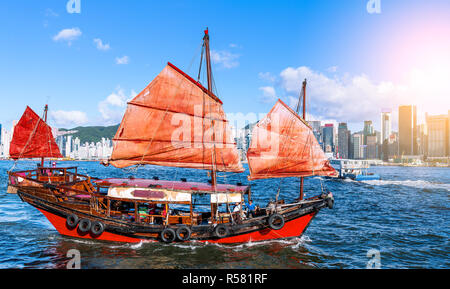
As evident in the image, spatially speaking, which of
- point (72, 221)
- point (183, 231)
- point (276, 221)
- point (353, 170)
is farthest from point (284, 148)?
point (353, 170)

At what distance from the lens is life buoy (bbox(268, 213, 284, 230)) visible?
16750mm

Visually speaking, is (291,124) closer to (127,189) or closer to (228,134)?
(228,134)

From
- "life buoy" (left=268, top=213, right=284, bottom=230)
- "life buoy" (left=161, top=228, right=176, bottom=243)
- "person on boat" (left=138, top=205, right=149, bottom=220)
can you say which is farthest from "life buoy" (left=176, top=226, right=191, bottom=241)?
"life buoy" (left=268, top=213, right=284, bottom=230)

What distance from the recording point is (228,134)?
65.1 ft

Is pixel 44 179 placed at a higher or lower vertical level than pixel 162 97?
lower

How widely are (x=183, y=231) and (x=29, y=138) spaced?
63.2 feet

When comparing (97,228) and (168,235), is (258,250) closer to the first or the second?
(168,235)

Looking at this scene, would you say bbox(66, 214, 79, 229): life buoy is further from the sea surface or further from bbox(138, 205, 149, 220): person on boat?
bbox(138, 205, 149, 220): person on boat

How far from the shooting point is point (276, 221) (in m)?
16.9

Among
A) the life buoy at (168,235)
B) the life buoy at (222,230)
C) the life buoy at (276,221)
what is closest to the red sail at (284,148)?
the life buoy at (276,221)

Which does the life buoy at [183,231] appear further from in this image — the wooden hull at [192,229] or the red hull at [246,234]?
the red hull at [246,234]

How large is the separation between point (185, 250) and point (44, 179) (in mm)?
12222
